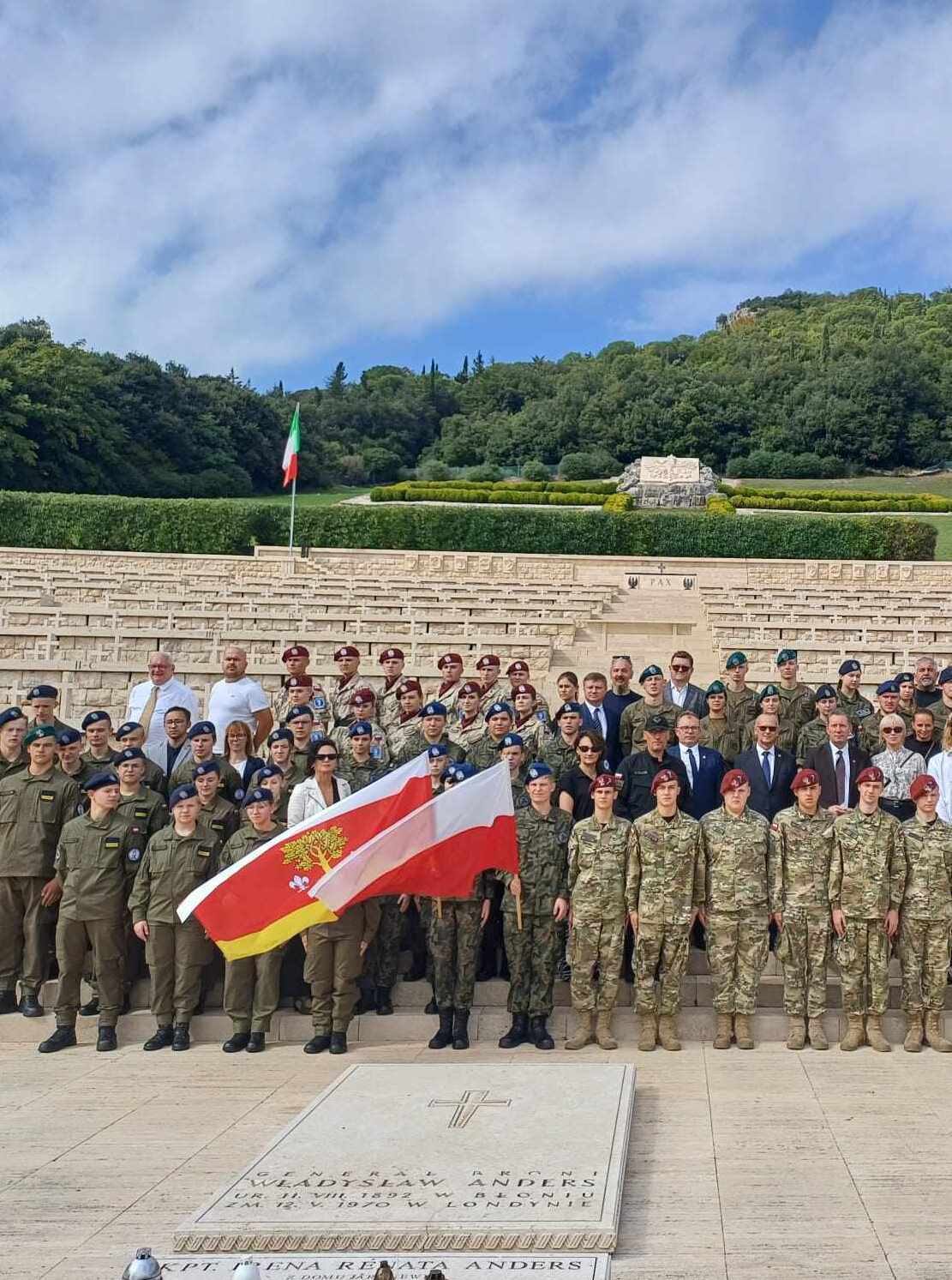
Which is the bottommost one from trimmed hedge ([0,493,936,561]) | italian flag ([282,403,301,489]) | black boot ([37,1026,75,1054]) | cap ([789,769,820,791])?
black boot ([37,1026,75,1054])

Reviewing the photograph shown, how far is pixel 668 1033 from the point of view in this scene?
6.08 metres

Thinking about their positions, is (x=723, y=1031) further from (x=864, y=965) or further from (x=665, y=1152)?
(x=665, y=1152)

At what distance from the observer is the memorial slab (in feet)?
12.4

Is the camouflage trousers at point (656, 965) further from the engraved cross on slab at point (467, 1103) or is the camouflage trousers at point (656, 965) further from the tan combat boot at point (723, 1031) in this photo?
the engraved cross on slab at point (467, 1103)

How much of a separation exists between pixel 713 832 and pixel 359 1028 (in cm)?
213

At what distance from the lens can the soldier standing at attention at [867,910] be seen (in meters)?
6.00

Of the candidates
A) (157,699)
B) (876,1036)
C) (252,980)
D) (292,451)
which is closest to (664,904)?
(876,1036)

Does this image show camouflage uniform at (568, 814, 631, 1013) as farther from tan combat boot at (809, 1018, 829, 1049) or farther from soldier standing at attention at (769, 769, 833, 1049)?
tan combat boot at (809, 1018, 829, 1049)

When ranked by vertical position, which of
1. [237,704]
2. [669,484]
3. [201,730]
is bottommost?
[201,730]

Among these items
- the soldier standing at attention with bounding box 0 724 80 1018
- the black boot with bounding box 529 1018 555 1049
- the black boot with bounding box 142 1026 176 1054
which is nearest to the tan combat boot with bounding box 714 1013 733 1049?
the black boot with bounding box 529 1018 555 1049

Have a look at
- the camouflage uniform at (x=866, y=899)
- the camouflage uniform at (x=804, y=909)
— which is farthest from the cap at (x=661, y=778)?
the camouflage uniform at (x=866, y=899)

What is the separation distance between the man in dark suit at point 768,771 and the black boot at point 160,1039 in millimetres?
3433

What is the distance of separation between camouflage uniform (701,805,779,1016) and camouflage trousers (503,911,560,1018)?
32.3 inches

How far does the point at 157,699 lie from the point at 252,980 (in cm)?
259
